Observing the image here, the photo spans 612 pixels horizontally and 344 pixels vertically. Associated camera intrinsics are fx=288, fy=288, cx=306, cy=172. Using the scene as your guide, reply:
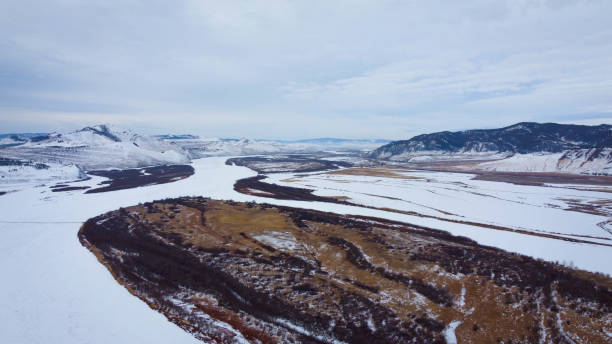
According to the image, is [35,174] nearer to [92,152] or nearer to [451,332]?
[92,152]

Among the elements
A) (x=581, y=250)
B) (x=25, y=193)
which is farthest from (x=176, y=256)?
(x=25, y=193)

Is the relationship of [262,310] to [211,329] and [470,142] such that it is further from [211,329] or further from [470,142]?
[470,142]

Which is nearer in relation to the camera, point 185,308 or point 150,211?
point 185,308

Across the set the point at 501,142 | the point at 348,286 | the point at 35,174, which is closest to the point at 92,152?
the point at 35,174

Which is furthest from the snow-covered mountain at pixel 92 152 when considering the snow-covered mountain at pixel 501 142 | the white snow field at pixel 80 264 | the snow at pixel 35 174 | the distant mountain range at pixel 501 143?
the snow-covered mountain at pixel 501 142

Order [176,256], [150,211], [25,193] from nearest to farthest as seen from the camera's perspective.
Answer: [176,256] < [150,211] < [25,193]

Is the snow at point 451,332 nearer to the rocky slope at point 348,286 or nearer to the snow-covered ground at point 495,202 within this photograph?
the rocky slope at point 348,286

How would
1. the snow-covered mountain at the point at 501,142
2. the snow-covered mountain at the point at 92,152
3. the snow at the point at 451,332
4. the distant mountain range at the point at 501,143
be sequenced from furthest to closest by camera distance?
the snow-covered mountain at the point at 501,142, the distant mountain range at the point at 501,143, the snow-covered mountain at the point at 92,152, the snow at the point at 451,332
